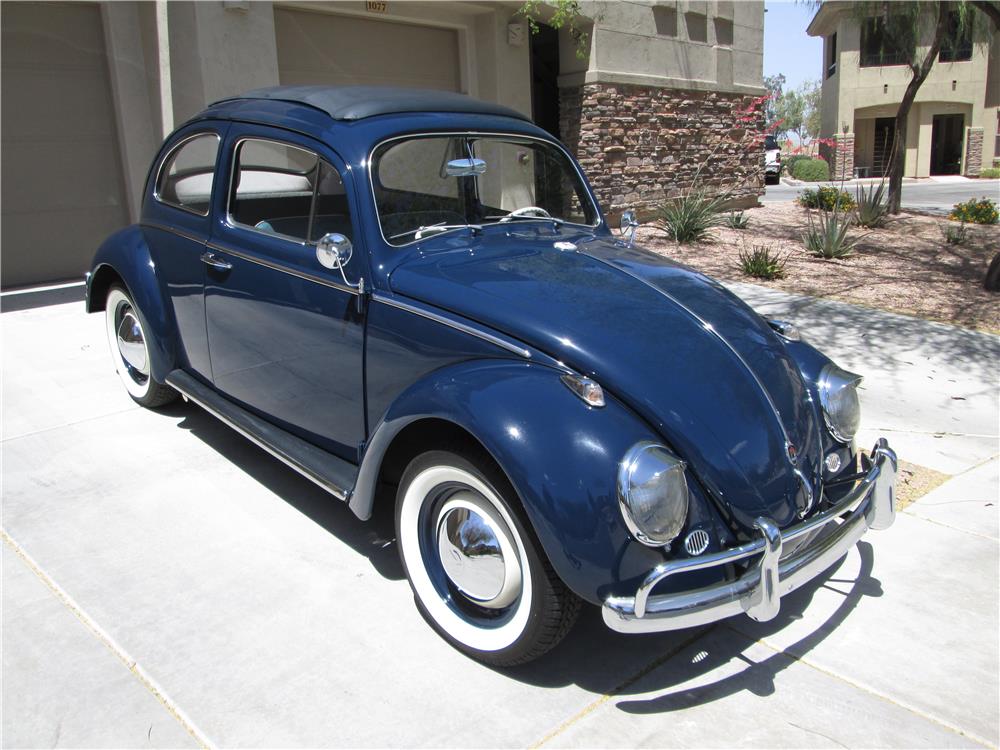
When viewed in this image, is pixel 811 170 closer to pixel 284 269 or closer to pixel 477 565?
pixel 284 269

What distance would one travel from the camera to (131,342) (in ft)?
16.0

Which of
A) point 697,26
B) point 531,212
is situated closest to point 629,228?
point 531,212

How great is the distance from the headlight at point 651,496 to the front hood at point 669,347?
0.18 m

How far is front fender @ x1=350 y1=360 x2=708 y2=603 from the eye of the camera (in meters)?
2.31

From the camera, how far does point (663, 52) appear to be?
13289 millimetres

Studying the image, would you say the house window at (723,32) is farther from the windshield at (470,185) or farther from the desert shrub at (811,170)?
the desert shrub at (811,170)

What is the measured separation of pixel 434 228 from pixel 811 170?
3324 centimetres

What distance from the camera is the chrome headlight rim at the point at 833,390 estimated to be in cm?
301

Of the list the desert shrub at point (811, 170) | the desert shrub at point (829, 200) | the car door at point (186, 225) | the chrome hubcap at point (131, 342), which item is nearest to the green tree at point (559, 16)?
the desert shrub at point (829, 200)

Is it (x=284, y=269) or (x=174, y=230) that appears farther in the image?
(x=174, y=230)

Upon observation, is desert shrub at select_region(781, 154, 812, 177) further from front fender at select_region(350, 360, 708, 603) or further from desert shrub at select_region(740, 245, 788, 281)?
front fender at select_region(350, 360, 708, 603)

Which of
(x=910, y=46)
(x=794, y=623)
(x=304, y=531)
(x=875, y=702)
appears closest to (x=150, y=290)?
(x=304, y=531)

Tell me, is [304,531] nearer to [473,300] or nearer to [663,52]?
[473,300]

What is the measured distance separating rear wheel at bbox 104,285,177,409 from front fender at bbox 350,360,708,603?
2.77 m
